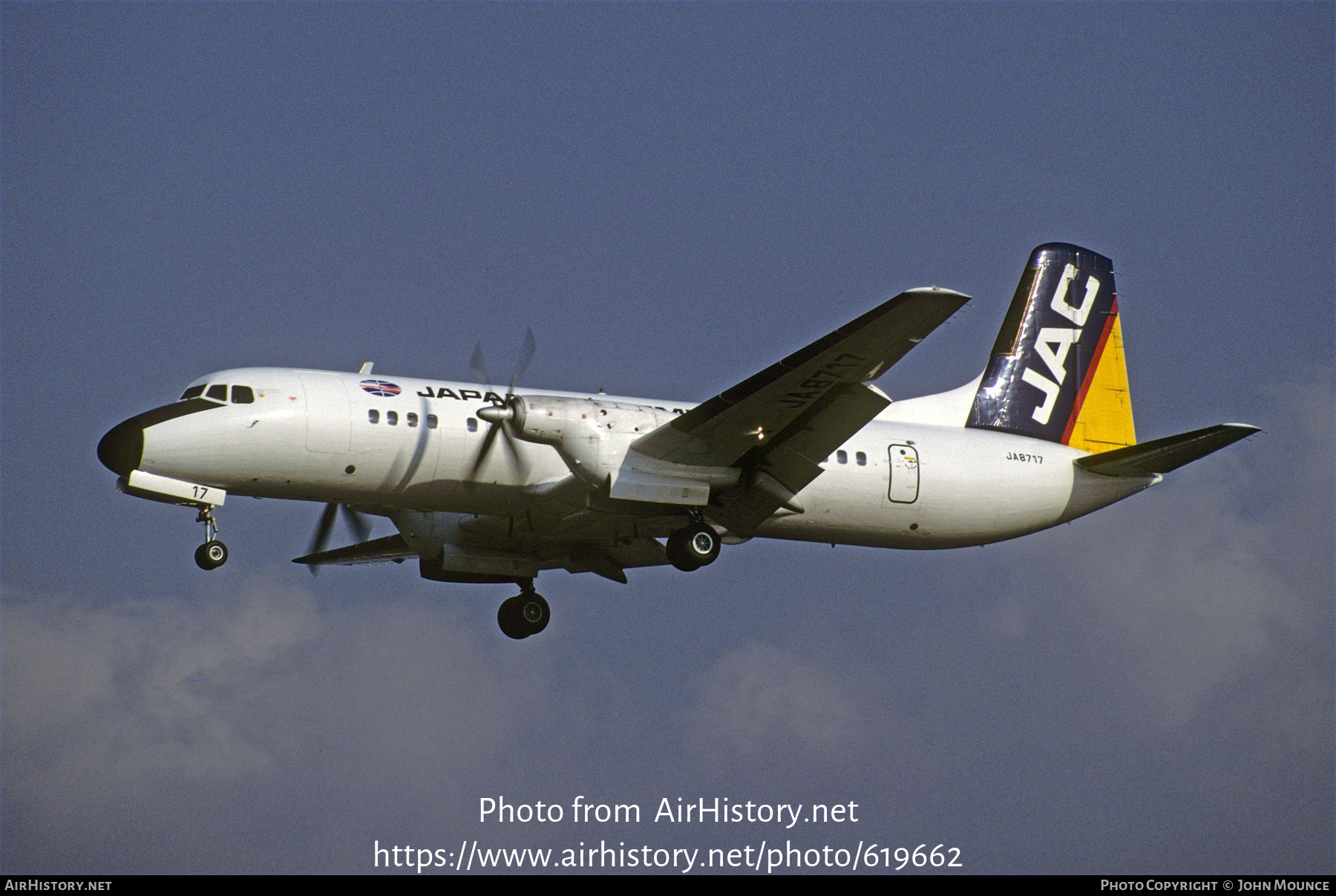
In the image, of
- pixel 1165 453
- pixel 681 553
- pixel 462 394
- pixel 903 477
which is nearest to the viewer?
pixel 462 394

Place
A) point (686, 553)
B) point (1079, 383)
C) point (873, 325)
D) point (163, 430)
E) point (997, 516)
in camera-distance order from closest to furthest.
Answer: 1. point (873, 325)
2. point (163, 430)
3. point (686, 553)
4. point (997, 516)
5. point (1079, 383)

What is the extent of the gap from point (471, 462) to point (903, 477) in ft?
22.8

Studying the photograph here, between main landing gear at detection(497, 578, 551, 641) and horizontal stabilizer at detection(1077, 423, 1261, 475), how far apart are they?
9.64m

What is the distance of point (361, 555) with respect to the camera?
27.6m

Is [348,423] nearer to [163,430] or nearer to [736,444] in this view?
[163,430]

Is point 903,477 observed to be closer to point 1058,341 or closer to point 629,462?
point 629,462

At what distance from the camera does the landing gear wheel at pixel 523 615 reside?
2708cm

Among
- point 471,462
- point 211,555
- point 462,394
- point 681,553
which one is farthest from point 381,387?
point 681,553

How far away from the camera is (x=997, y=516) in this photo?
25812 millimetres

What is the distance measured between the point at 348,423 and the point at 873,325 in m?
7.55

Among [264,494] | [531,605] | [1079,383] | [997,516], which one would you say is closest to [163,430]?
[264,494]

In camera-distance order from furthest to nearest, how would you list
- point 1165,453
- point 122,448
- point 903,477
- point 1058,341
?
1. point 1058,341
2. point 1165,453
3. point 903,477
4. point 122,448

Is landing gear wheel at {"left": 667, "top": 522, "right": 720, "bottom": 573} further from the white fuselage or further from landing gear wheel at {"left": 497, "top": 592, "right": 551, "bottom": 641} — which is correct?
landing gear wheel at {"left": 497, "top": 592, "right": 551, "bottom": 641}

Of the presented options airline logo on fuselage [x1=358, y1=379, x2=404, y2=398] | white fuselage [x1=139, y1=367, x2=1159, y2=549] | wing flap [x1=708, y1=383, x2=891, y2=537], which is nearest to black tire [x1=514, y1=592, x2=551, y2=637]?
white fuselage [x1=139, y1=367, x2=1159, y2=549]
